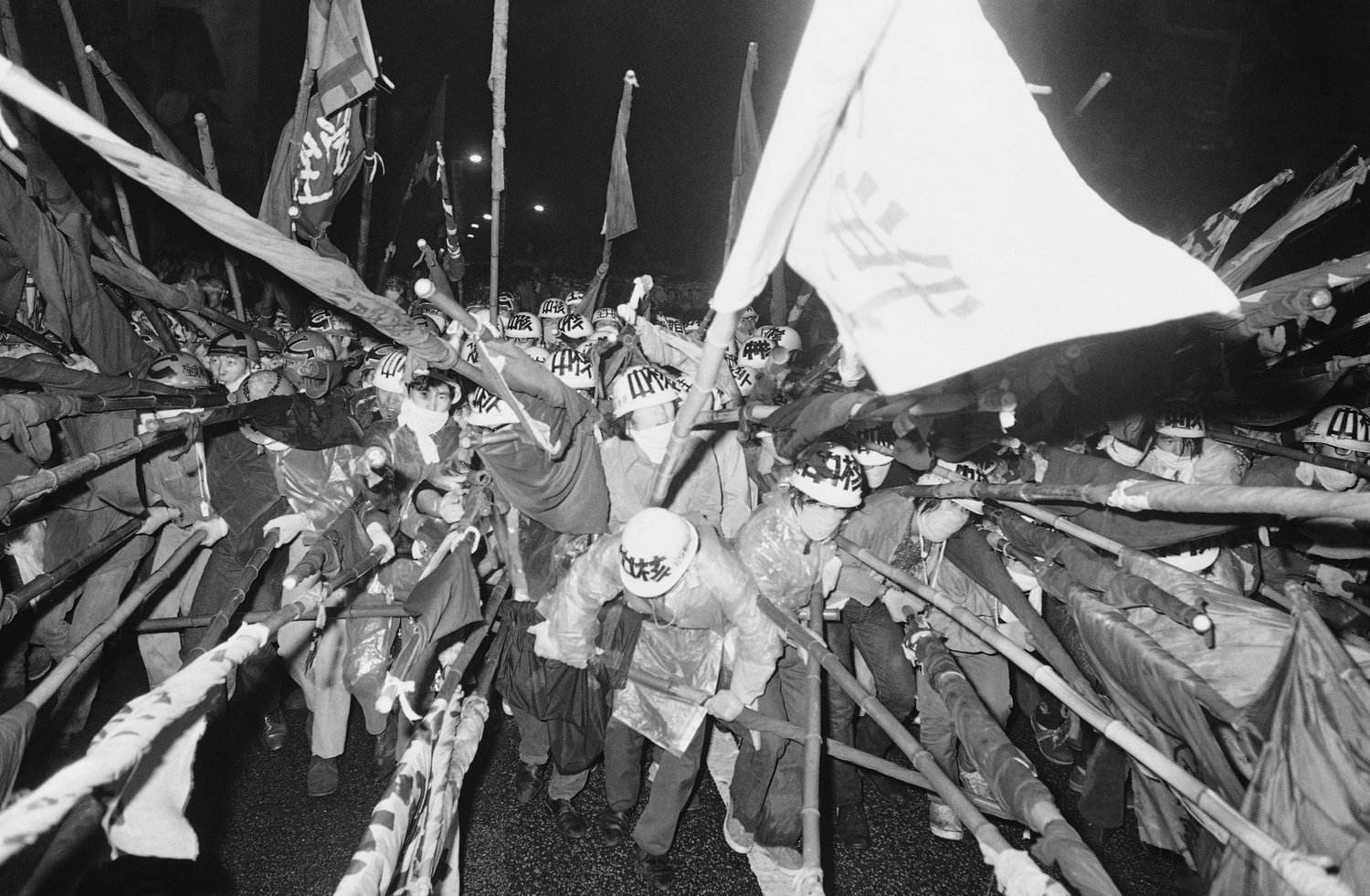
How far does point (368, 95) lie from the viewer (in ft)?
18.6

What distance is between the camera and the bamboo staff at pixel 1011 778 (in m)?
2.28

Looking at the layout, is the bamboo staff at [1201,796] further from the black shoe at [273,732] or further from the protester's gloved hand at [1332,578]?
the black shoe at [273,732]

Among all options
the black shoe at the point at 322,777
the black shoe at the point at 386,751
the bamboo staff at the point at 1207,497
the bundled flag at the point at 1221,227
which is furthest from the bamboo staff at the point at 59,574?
the bundled flag at the point at 1221,227

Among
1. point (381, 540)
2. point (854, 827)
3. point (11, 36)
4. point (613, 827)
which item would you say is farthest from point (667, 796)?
point (11, 36)

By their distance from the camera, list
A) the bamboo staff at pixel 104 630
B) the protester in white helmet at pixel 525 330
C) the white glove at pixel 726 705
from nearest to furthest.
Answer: the bamboo staff at pixel 104 630 → the white glove at pixel 726 705 → the protester in white helmet at pixel 525 330

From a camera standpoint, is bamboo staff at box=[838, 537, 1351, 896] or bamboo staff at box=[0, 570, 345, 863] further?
bamboo staff at box=[838, 537, 1351, 896]

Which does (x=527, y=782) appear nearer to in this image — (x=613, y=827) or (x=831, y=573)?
(x=613, y=827)

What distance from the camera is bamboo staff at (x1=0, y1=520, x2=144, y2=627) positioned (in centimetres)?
387

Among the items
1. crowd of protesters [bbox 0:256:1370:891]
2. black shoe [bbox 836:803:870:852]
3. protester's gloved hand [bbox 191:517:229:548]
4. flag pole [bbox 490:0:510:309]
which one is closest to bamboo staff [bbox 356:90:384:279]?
flag pole [bbox 490:0:510:309]

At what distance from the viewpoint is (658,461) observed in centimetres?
477

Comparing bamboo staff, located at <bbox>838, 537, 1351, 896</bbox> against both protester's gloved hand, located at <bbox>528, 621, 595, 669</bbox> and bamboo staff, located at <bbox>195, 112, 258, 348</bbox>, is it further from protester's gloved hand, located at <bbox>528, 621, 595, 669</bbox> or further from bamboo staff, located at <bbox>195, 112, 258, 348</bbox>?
bamboo staff, located at <bbox>195, 112, 258, 348</bbox>

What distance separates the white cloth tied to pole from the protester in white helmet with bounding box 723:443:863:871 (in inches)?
119

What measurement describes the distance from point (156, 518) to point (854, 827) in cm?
586

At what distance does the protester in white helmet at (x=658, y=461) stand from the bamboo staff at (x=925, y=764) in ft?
4.03
